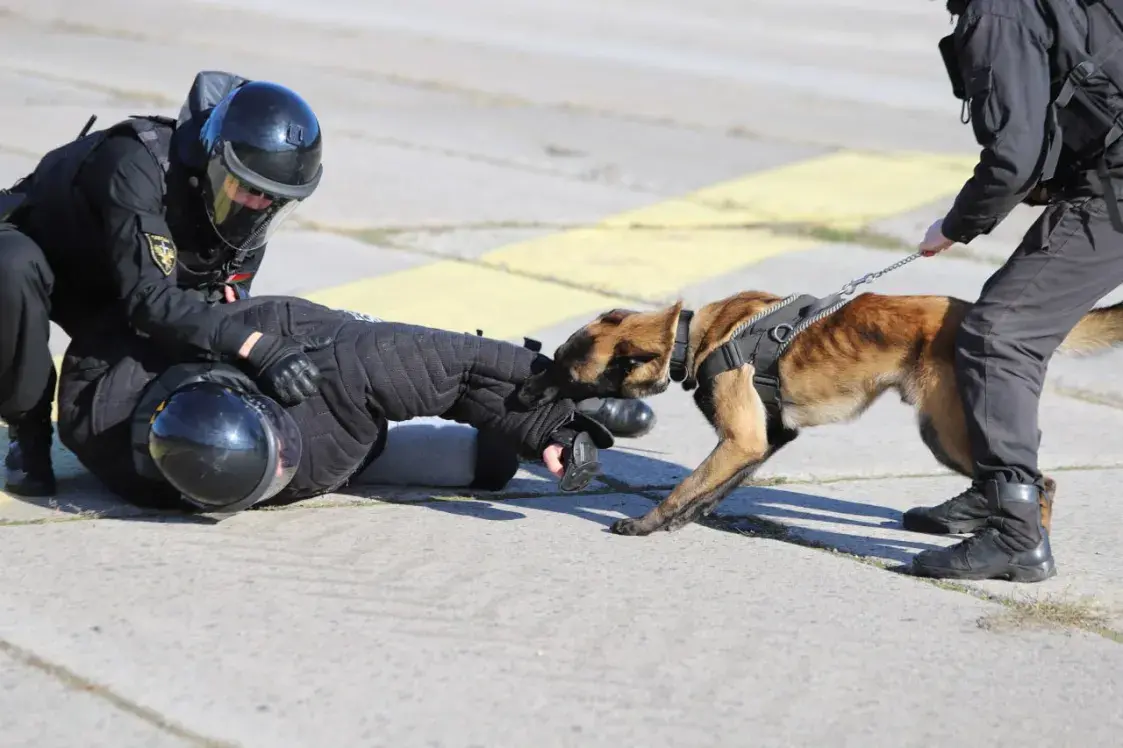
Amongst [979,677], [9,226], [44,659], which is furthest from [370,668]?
[9,226]

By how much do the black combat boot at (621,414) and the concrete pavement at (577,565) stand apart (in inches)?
5.8

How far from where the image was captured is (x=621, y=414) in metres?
4.97

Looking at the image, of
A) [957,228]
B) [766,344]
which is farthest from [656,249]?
[957,228]

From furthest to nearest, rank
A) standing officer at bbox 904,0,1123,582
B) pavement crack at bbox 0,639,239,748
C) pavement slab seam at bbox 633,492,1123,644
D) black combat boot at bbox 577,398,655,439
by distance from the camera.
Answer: black combat boot at bbox 577,398,655,439
pavement slab seam at bbox 633,492,1123,644
standing officer at bbox 904,0,1123,582
pavement crack at bbox 0,639,239,748

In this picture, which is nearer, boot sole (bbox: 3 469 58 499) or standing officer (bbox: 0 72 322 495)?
standing officer (bbox: 0 72 322 495)

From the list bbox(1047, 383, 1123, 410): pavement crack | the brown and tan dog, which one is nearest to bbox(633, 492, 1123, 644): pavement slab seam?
the brown and tan dog

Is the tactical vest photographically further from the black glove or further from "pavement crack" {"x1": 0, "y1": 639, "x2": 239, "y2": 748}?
"pavement crack" {"x1": 0, "y1": 639, "x2": 239, "y2": 748}

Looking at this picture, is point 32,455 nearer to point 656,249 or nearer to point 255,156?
point 255,156

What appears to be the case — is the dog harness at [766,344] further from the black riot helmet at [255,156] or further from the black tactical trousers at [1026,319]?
the black riot helmet at [255,156]

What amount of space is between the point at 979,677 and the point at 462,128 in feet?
25.3

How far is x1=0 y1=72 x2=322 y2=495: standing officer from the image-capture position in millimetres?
4105

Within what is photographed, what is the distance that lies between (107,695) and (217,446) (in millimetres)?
917

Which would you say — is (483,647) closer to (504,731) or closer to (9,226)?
(504,731)

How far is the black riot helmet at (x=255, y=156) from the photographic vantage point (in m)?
4.10
